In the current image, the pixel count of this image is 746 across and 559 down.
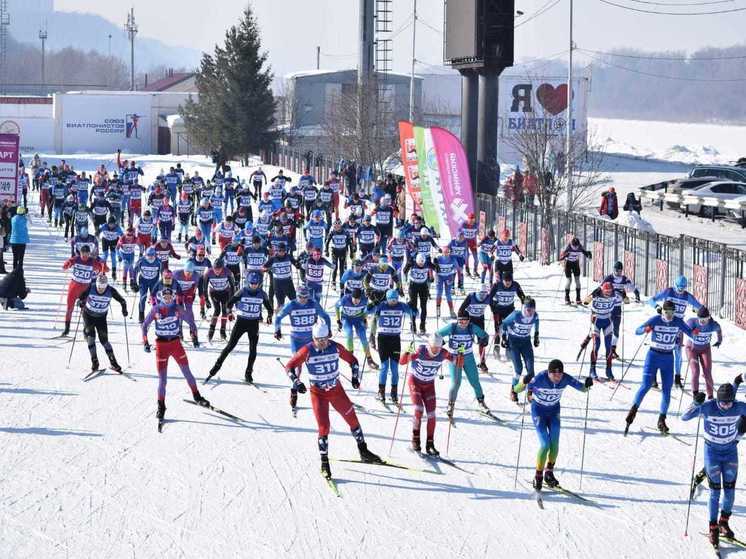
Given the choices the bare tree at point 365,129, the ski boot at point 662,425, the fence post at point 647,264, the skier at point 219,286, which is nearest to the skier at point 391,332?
the ski boot at point 662,425

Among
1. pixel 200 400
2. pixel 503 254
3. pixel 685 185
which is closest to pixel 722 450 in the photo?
pixel 200 400

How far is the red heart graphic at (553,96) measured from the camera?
69438mm

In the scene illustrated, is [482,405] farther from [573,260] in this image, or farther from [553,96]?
[553,96]

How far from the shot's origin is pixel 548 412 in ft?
40.4

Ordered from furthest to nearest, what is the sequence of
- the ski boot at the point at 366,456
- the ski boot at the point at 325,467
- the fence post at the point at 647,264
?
1. the fence post at the point at 647,264
2. the ski boot at the point at 366,456
3. the ski boot at the point at 325,467

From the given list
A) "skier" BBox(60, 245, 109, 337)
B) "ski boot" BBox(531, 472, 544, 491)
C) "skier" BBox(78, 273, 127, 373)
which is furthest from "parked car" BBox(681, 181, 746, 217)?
"ski boot" BBox(531, 472, 544, 491)

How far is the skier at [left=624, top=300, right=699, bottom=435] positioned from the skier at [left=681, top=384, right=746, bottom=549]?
3314 millimetres

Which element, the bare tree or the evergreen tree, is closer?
the bare tree

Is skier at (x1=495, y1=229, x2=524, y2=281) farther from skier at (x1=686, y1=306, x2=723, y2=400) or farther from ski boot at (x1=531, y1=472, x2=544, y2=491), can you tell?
ski boot at (x1=531, y1=472, x2=544, y2=491)

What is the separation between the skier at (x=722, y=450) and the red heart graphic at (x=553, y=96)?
59.3 m

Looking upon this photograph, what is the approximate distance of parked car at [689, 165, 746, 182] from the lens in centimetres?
4728

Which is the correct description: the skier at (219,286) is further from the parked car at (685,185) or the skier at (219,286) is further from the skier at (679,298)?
the parked car at (685,185)

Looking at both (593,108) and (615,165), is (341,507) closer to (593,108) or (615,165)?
(615,165)

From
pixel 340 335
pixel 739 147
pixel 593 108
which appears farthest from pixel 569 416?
pixel 593 108
